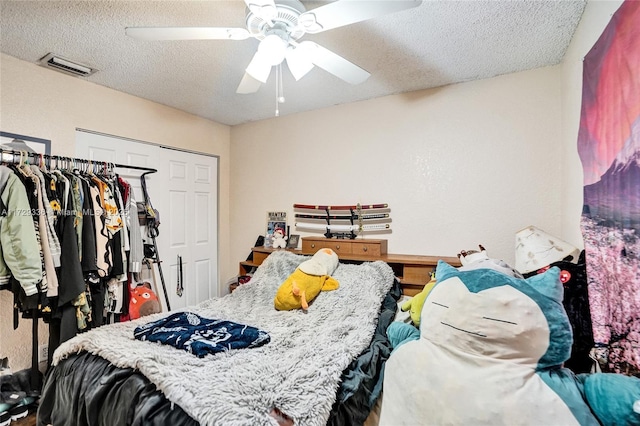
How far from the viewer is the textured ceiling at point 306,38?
5.37ft

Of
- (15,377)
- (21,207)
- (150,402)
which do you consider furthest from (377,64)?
(15,377)

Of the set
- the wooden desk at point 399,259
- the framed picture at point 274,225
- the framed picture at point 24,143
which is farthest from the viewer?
the framed picture at point 274,225

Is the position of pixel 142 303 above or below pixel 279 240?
below

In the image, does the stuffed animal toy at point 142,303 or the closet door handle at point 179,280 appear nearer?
the stuffed animal toy at point 142,303

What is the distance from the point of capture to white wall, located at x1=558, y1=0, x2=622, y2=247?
4.77 ft

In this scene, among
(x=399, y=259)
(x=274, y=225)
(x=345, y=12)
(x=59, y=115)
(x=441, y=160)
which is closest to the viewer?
(x=345, y=12)

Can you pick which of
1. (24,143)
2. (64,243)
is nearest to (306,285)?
(64,243)

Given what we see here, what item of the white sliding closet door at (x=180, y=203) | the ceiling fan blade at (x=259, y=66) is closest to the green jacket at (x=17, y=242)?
the white sliding closet door at (x=180, y=203)

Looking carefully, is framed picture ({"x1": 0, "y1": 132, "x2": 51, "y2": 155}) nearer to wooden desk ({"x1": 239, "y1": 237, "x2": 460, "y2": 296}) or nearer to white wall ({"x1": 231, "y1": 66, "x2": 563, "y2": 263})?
white wall ({"x1": 231, "y1": 66, "x2": 563, "y2": 263})

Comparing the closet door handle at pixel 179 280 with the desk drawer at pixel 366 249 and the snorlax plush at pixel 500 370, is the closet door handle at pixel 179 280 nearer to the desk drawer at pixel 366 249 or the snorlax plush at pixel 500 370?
the desk drawer at pixel 366 249

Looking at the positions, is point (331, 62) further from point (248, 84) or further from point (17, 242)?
point (17, 242)

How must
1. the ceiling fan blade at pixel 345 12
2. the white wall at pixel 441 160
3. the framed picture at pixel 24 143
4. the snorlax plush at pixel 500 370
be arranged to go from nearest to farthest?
the snorlax plush at pixel 500 370 → the ceiling fan blade at pixel 345 12 → the framed picture at pixel 24 143 → the white wall at pixel 441 160

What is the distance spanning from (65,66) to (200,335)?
226 centimetres

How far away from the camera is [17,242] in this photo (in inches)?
69.8
